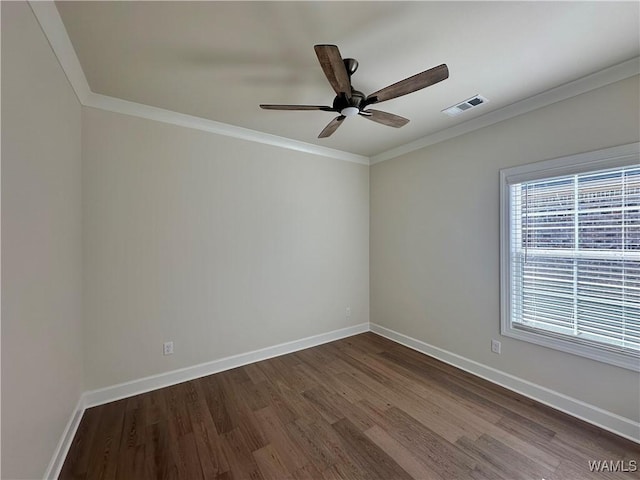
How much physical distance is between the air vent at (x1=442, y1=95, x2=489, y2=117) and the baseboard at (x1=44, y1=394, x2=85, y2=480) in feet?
12.9

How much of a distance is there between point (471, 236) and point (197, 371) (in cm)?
322

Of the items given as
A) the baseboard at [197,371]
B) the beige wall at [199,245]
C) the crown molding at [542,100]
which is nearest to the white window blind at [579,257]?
the crown molding at [542,100]

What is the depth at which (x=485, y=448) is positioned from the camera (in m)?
1.82

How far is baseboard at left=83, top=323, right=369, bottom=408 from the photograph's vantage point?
2.33 meters

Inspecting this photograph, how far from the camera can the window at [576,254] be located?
1.95m

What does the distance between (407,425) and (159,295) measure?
8.02 ft

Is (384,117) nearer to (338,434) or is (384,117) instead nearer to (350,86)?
(350,86)

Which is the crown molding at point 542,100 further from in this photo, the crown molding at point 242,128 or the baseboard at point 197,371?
the baseboard at point 197,371

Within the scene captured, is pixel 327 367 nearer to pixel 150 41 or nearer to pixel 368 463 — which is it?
pixel 368 463

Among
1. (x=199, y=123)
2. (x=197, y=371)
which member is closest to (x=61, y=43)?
(x=199, y=123)

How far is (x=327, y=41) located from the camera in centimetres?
170

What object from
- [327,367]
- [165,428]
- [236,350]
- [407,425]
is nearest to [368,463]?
[407,425]

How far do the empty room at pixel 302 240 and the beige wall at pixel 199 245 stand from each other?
0.08 ft

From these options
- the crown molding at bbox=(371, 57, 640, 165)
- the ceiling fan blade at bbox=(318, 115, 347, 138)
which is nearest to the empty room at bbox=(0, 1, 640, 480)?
the crown molding at bbox=(371, 57, 640, 165)
